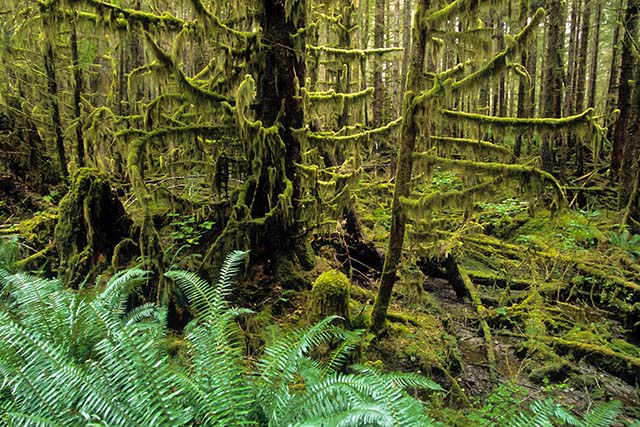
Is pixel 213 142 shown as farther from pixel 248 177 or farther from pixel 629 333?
pixel 629 333

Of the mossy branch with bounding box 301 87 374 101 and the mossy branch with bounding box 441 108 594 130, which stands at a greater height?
the mossy branch with bounding box 301 87 374 101

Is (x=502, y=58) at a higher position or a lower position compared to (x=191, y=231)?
higher

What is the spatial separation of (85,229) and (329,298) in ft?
11.1

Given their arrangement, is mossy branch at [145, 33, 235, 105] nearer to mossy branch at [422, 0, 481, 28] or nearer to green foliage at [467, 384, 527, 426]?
mossy branch at [422, 0, 481, 28]

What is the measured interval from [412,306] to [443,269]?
1538 millimetres

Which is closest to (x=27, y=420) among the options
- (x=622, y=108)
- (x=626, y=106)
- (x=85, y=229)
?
(x=85, y=229)

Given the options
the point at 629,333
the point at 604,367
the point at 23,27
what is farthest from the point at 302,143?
the point at 629,333

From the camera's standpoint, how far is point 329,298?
4.11 metres

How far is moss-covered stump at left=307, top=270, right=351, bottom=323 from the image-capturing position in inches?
162

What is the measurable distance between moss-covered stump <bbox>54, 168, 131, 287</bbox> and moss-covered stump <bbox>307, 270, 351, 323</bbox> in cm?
286

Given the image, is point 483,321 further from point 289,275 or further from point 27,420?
point 27,420

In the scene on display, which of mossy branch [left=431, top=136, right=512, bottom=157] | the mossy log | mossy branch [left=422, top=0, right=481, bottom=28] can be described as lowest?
the mossy log

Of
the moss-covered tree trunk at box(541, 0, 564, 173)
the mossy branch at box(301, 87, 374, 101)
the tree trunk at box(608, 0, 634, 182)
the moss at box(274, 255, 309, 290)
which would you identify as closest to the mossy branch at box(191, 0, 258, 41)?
the mossy branch at box(301, 87, 374, 101)

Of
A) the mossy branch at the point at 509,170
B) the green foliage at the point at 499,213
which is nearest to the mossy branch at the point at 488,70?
the mossy branch at the point at 509,170
